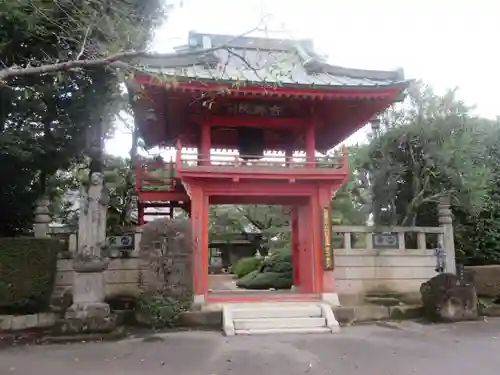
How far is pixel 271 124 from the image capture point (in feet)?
38.2

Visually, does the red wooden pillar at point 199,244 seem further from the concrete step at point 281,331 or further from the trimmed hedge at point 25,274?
the trimmed hedge at point 25,274

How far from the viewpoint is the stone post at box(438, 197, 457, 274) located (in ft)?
39.1

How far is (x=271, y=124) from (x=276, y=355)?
20.6ft

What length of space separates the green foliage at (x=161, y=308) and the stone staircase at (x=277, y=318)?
0.98 meters

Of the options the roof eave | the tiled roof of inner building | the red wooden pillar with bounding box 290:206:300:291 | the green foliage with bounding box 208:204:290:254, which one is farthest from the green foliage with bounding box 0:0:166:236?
the green foliage with bounding box 208:204:290:254

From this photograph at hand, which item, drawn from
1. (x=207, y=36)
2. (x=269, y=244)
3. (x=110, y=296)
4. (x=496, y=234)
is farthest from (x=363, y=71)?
(x=269, y=244)

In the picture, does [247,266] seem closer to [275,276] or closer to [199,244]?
[275,276]

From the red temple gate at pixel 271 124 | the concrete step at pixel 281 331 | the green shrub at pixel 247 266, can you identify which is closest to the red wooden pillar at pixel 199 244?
the red temple gate at pixel 271 124

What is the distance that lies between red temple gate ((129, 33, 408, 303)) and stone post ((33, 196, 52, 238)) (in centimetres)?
325

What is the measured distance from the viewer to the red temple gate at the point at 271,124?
33.8 feet

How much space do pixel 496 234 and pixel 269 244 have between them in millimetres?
13108

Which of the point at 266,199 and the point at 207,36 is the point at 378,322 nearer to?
the point at 266,199

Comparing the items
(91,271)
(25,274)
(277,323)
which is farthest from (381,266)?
(25,274)

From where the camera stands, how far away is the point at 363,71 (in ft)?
39.3
